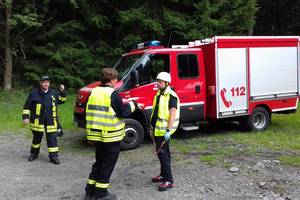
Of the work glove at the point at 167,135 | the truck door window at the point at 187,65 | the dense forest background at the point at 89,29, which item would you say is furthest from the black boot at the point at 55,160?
the dense forest background at the point at 89,29

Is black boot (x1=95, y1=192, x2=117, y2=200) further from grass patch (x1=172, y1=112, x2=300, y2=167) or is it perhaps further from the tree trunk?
the tree trunk

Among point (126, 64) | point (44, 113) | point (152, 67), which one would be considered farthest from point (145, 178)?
point (126, 64)

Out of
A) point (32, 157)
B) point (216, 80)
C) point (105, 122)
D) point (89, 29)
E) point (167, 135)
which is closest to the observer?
point (105, 122)

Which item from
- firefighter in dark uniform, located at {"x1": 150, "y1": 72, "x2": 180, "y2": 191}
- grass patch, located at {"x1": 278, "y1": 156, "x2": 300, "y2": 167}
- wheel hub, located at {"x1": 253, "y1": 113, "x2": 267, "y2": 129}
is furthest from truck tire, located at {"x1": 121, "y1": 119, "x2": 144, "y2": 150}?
wheel hub, located at {"x1": 253, "y1": 113, "x2": 267, "y2": 129}

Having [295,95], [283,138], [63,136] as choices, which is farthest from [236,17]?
[63,136]

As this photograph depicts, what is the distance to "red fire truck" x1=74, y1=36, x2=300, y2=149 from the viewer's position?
940 centimetres

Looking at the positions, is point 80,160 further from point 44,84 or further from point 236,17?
point 236,17

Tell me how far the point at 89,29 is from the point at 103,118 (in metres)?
15.4

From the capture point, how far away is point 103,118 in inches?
229

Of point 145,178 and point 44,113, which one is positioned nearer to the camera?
point 145,178

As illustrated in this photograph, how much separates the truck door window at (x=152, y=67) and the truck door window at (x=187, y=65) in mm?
347

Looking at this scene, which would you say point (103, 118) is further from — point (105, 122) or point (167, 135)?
point (167, 135)

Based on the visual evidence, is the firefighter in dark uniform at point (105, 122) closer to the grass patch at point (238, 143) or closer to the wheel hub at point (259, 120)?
the grass patch at point (238, 143)

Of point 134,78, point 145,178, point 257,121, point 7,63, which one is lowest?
point 145,178
